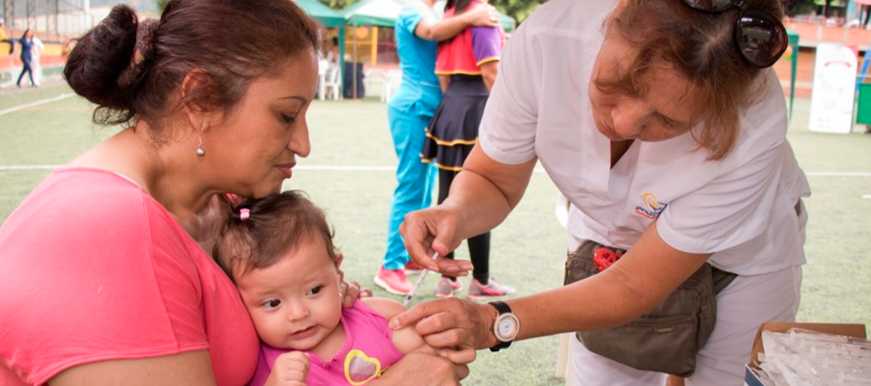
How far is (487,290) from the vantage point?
14.5 ft

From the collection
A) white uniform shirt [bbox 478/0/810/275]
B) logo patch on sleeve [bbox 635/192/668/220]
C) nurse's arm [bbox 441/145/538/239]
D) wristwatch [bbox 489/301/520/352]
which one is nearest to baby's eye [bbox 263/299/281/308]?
wristwatch [bbox 489/301/520/352]

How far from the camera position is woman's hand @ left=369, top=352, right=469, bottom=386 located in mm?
1602

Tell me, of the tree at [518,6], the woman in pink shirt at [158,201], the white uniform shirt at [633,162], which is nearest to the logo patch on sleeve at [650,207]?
the white uniform shirt at [633,162]

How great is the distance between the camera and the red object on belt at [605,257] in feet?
6.93

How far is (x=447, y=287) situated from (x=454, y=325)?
2.79 meters

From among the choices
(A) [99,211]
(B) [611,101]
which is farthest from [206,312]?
(B) [611,101]

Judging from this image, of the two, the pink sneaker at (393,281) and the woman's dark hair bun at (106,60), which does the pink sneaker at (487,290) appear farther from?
the woman's dark hair bun at (106,60)

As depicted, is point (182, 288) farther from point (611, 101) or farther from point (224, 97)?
point (611, 101)

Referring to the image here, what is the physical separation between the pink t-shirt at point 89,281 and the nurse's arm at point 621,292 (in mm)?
812

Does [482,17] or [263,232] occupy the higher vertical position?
[482,17]

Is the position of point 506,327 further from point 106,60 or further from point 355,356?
point 106,60

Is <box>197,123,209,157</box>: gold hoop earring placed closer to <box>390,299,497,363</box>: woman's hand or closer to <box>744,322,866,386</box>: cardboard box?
<box>390,299,497,363</box>: woman's hand

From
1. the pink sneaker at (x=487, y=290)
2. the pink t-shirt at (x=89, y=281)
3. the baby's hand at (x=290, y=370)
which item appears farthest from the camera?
the pink sneaker at (x=487, y=290)

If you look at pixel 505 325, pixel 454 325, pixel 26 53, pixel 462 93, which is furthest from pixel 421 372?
pixel 26 53
